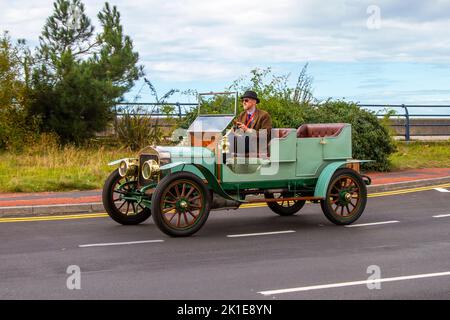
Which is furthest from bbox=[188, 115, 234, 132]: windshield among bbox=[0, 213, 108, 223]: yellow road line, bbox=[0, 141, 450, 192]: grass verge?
bbox=[0, 141, 450, 192]: grass verge

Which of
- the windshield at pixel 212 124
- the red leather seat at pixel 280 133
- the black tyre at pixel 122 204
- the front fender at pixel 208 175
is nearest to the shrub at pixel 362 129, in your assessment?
the red leather seat at pixel 280 133

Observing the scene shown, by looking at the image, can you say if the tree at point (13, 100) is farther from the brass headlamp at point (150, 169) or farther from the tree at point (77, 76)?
the brass headlamp at point (150, 169)

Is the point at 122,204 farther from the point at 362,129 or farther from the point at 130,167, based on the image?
the point at 362,129

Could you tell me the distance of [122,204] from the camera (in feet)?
40.3

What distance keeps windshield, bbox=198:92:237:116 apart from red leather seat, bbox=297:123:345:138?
1220 millimetres

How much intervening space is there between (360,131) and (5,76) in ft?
35.3

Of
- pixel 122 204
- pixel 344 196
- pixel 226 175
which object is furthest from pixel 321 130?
pixel 122 204

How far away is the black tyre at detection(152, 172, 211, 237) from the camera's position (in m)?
10.6

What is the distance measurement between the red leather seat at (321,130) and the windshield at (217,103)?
4.00 feet

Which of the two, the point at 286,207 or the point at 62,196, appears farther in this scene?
Answer: the point at 62,196

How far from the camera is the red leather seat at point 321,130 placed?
1262cm

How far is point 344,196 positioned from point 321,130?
1.20m

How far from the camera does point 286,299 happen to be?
7.40m

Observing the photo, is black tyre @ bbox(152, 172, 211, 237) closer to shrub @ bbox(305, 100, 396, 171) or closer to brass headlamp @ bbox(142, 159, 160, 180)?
brass headlamp @ bbox(142, 159, 160, 180)
